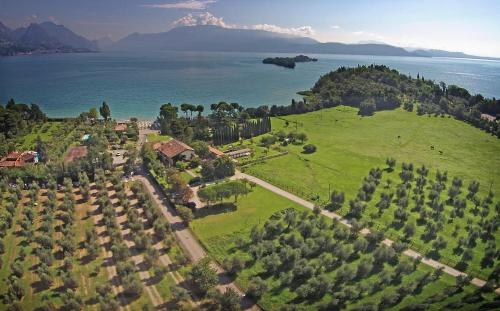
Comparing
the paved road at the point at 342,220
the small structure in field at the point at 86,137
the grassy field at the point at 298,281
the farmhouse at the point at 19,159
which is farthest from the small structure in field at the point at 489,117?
the farmhouse at the point at 19,159

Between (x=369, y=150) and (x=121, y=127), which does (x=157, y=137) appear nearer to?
(x=121, y=127)

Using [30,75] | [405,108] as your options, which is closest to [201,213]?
[405,108]

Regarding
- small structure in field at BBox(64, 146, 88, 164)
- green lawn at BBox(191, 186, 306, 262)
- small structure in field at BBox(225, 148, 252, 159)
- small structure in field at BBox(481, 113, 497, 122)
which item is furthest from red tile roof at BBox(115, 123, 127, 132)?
small structure in field at BBox(481, 113, 497, 122)

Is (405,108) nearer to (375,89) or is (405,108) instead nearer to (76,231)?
(375,89)

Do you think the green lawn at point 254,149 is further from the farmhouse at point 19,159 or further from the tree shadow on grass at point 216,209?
the farmhouse at point 19,159

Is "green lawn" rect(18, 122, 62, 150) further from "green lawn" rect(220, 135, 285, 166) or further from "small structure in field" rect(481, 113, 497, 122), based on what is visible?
"small structure in field" rect(481, 113, 497, 122)

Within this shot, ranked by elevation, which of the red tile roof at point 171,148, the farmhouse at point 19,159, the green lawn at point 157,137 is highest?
the red tile roof at point 171,148
